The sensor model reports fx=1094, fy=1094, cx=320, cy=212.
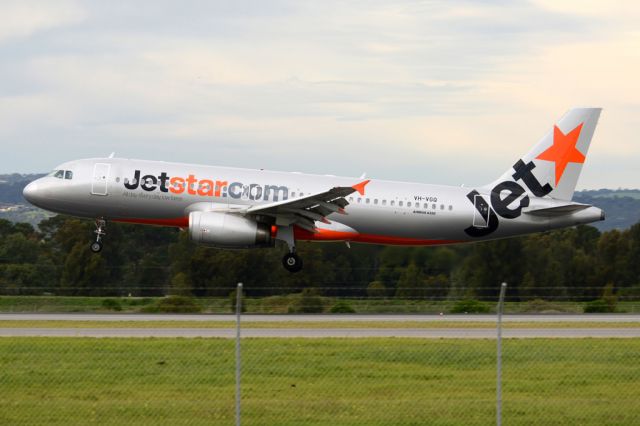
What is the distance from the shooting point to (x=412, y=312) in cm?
3944

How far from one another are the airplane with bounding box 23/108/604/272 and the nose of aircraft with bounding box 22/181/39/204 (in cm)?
5

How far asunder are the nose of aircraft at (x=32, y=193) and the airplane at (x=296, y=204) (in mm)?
50

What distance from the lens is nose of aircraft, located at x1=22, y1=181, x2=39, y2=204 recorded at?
40.6 metres

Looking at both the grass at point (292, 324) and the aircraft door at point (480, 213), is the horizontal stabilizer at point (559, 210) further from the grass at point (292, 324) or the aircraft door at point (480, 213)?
the grass at point (292, 324)

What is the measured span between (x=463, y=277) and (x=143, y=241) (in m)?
41.0

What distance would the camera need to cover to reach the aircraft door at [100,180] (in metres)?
39.6

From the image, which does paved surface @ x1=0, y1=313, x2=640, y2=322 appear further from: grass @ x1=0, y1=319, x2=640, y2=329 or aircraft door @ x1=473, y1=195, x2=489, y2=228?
aircraft door @ x1=473, y1=195, x2=489, y2=228

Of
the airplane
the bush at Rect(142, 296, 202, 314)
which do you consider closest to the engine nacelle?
the airplane

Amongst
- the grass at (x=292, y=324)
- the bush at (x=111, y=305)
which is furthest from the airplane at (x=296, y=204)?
the grass at (x=292, y=324)

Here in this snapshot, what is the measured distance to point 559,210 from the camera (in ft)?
136

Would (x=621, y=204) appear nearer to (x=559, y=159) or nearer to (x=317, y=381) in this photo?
(x=559, y=159)

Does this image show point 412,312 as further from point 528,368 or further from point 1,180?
point 1,180

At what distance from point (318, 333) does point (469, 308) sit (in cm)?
1306

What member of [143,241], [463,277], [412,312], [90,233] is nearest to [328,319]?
[412,312]
